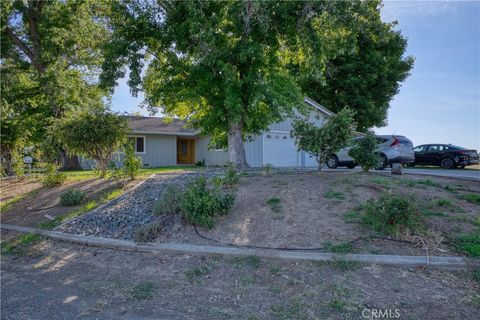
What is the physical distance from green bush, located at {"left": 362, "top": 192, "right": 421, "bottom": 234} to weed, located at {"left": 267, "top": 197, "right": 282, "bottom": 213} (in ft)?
5.49

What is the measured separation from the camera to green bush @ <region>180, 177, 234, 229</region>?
6073mm

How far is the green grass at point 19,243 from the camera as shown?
6.62 meters

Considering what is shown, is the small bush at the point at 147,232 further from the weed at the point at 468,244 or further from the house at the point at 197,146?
the house at the point at 197,146

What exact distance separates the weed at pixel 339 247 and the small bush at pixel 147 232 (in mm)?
2839

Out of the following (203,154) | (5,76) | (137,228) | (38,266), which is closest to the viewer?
(38,266)

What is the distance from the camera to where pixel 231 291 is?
4.26 metres

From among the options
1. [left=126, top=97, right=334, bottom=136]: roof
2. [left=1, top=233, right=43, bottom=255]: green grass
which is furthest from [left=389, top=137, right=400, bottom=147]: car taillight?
[left=126, top=97, right=334, bottom=136]: roof

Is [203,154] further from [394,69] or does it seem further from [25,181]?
[394,69]

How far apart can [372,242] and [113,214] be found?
5.20m

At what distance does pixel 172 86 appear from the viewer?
11.8 metres

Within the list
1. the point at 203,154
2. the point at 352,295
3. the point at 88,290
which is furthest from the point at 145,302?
the point at 203,154

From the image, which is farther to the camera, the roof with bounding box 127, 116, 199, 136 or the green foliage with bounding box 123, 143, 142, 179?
the roof with bounding box 127, 116, 199, 136

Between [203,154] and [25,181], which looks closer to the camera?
[25,181]

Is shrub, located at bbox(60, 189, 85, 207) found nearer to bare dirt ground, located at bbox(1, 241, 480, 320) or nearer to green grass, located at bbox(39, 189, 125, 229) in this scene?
green grass, located at bbox(39, 189, 125, 229)
